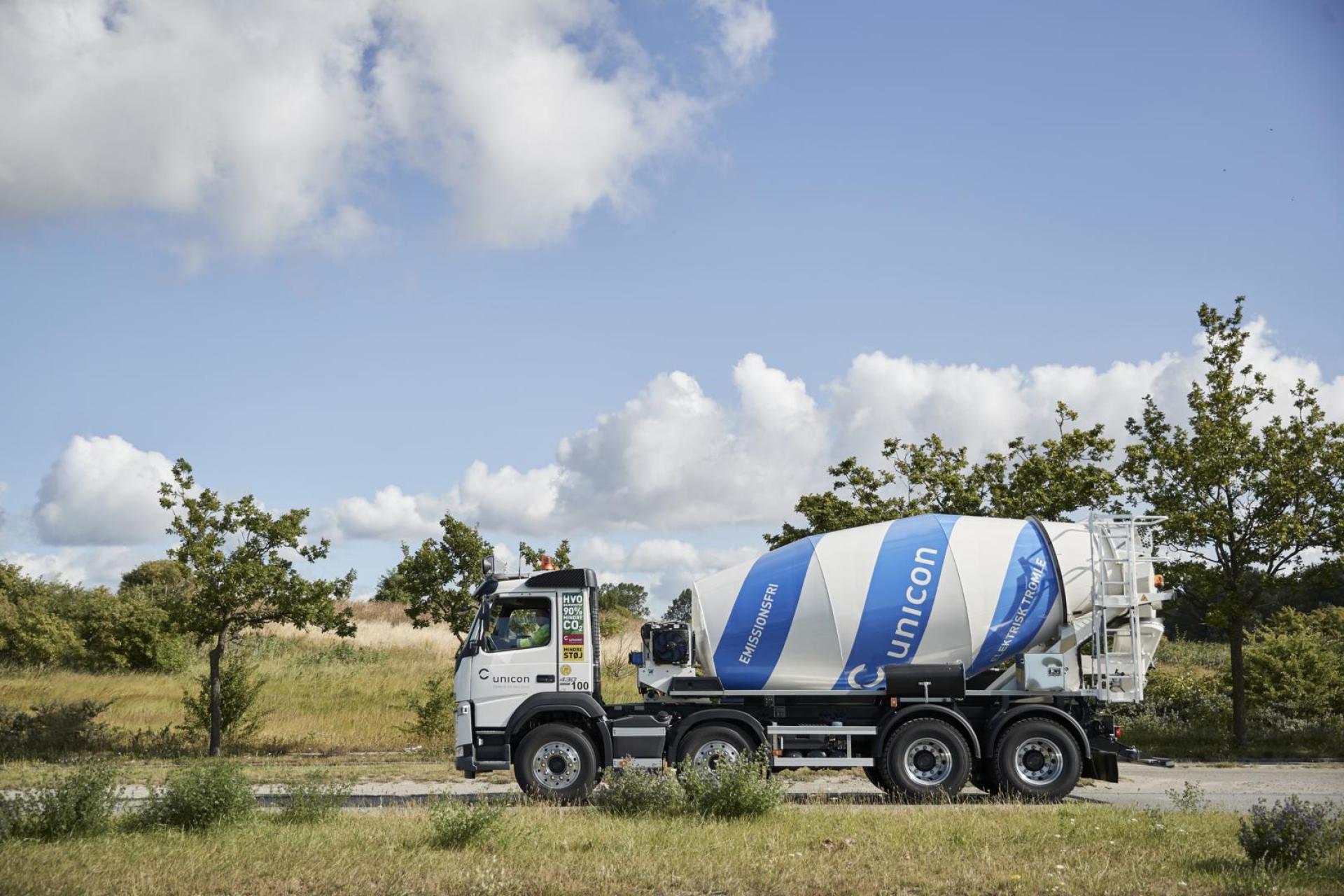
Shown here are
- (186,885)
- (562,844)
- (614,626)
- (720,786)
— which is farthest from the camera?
(614,626)

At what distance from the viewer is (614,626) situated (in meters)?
30.4

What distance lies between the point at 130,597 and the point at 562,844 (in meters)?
39.7

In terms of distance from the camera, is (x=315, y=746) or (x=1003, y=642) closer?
(x=1003, y=642)

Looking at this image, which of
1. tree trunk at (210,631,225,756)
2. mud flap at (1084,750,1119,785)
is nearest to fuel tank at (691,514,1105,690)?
mud flap at (1084,750,1119,785)

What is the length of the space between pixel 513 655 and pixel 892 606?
525 cm

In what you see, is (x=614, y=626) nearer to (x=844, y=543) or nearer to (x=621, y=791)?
(x=844, y=543)

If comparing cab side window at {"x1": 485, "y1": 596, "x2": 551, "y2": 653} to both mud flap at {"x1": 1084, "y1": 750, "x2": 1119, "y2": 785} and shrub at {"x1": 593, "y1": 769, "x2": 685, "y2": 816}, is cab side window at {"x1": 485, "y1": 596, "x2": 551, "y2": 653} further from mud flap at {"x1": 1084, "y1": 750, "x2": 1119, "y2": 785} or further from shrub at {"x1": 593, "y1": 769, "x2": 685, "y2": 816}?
mud flap at {"x1": 1084, "y1": 750, "x2": 1119, "y2": 785}

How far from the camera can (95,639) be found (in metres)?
38.5

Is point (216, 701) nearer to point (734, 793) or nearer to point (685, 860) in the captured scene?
point (734, 793)

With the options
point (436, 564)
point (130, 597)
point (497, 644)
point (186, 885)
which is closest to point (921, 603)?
point (497, 644)

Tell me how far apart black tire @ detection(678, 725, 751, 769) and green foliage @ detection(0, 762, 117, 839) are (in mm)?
6933

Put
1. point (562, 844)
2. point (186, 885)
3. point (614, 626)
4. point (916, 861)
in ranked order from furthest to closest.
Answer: point (614, 626)
point (562, 844)
point (916, 861)
point (186, 885)

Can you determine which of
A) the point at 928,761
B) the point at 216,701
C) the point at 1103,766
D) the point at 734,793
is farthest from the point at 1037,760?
the point at 216,701

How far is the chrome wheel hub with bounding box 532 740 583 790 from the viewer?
1483 cm
